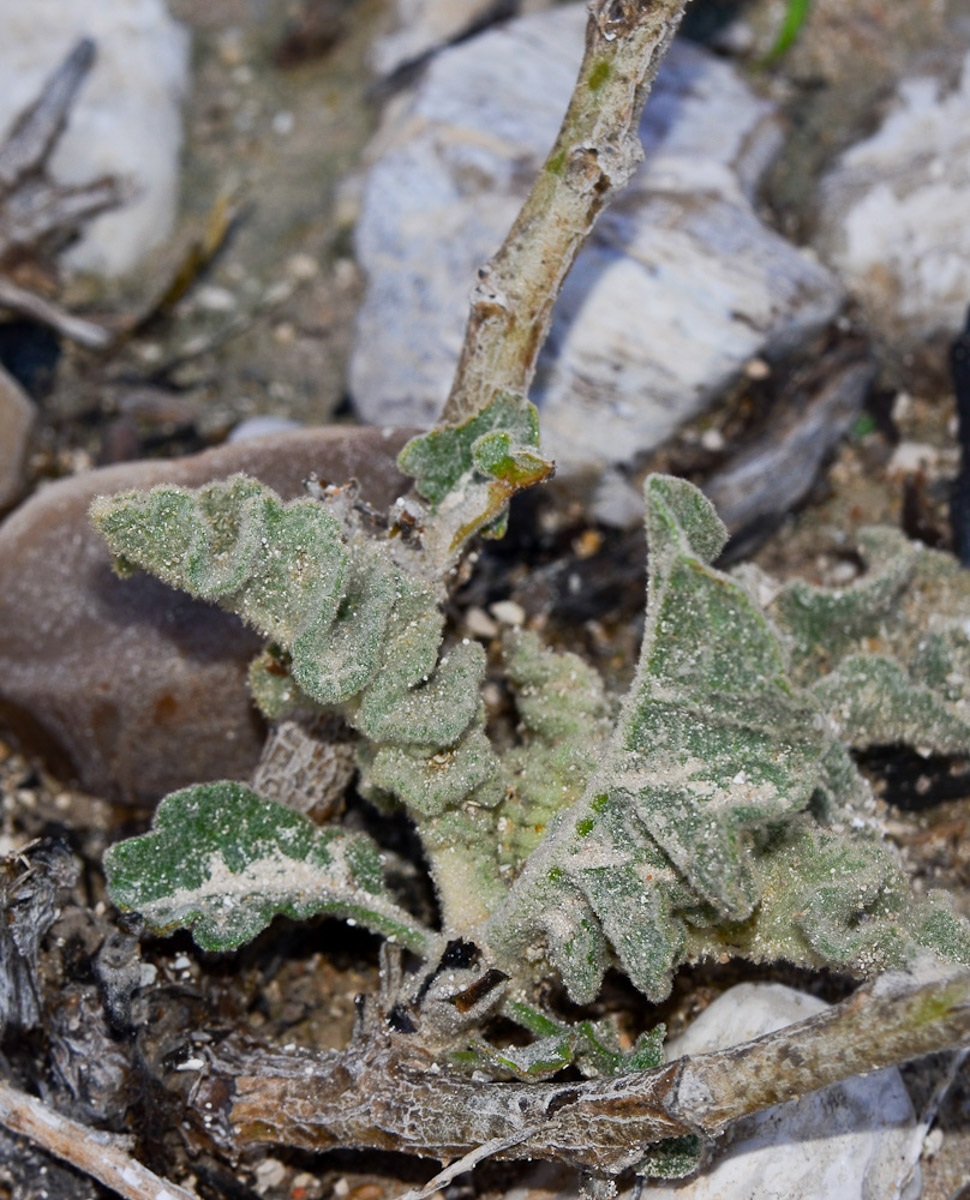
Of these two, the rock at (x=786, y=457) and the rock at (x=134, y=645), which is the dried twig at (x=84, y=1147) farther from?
the rock at (x=786, y=457)

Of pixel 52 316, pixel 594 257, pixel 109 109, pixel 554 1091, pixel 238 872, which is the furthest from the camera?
pixel 109 109

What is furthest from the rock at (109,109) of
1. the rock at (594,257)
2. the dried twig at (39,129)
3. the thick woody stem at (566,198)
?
the thick woody stem at (566,198)

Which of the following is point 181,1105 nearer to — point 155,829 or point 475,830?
point 155,829

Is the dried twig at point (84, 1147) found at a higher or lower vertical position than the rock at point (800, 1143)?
lower

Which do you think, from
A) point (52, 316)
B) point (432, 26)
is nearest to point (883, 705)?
point (52, 316)

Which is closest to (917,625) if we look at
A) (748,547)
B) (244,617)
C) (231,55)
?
(748,547)

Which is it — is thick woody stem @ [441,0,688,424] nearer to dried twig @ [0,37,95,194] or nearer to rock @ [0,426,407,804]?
rock @ [0,426,407,804]

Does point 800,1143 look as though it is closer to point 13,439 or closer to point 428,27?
point 13,439
